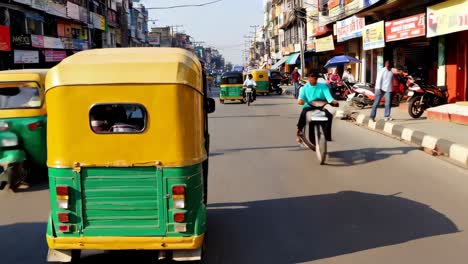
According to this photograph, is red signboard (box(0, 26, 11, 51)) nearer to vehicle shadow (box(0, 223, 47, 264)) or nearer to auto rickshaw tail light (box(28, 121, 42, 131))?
auto rickshaw tail light (box(28, 121, 42, 131))

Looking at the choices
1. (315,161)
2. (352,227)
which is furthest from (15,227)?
(315,161)

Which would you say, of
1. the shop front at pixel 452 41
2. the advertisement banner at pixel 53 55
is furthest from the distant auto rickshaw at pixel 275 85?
the shop front at pixel 452 41

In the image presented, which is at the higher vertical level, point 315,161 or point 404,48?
point 404,48

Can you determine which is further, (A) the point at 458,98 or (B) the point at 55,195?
(A) the point at 458,98

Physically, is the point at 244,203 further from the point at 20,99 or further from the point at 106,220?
the point at 20,99

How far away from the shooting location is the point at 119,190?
405 cm

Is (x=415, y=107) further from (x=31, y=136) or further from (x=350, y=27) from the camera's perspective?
(x=350, y=27)

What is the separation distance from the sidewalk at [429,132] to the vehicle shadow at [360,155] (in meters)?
0.52

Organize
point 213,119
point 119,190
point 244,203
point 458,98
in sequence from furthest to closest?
point 213,119, point 458,98, point 244,203, point 119,190

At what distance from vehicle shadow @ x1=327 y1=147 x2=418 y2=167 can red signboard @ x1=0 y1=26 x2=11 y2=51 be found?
2234cm

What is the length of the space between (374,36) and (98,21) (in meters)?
35.5

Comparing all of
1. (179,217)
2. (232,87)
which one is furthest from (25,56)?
(179,217)

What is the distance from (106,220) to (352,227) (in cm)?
258

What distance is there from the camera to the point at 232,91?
93.5ft
